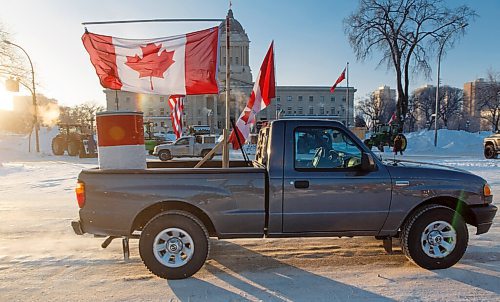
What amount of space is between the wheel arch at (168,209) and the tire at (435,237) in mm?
2639

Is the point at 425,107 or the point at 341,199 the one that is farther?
the point at 425,107

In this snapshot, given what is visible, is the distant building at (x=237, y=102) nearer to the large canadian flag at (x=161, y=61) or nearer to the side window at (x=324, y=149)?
the large canadian flag at (x=161, y=61)

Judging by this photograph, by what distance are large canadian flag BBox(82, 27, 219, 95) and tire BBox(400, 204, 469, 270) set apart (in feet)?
12.3

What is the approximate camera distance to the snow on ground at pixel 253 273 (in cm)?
385

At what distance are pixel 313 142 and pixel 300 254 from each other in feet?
5.67

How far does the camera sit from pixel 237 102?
277ft

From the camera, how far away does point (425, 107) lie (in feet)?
268

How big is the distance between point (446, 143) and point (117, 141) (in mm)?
33102

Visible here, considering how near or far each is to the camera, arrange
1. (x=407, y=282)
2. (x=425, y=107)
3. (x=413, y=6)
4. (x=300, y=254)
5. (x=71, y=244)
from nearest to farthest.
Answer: (x=407, y=282)
(x=300, y=254)
(x=71, y=244)
(x=413, y=6)
(x=425, y=107)

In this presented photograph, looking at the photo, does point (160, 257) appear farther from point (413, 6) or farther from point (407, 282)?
point (413, 6)

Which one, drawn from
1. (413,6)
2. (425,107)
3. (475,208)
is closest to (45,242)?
(475,208)

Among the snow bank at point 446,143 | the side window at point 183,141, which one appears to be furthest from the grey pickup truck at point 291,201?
the snow bank at point 446,143

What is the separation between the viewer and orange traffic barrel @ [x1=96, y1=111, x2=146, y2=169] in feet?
14.4

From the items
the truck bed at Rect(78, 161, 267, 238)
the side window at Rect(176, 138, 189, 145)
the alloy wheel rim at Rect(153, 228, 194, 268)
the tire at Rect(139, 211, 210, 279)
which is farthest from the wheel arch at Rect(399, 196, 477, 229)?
the side window at Rect(176, 138, 189, 145)
